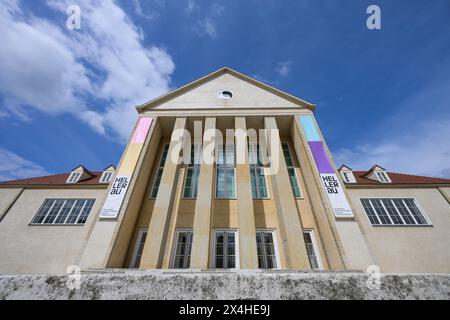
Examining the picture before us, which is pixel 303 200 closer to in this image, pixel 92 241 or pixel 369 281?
pixel 369 281

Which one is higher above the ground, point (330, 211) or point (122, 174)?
point (122, 174)

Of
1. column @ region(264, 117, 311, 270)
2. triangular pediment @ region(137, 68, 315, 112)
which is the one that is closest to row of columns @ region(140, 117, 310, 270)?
column @ region(264, 117, 311, 270)

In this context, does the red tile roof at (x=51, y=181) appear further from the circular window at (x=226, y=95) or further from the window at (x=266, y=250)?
the window at (x=266, y=250)

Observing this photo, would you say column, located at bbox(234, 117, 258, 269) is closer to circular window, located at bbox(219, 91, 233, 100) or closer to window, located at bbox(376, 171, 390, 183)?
circular window, located at bbox(219, 91, 233, 100)

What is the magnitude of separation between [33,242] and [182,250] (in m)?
11.4

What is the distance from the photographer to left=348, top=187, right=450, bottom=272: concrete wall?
36.4 ft

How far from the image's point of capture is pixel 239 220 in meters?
8.40

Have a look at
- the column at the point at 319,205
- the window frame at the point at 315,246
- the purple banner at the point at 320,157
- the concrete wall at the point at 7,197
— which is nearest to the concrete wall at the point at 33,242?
the concrete wall at the point at 7,197

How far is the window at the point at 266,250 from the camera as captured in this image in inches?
322

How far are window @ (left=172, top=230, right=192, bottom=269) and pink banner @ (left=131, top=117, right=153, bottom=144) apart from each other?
609 cm

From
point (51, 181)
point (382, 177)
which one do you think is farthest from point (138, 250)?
point (382, 177)
